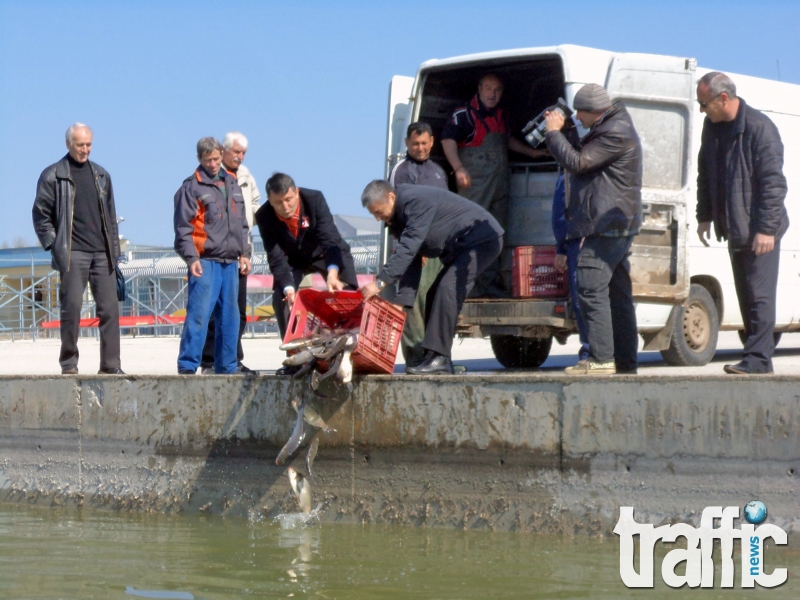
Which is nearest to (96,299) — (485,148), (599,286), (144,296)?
(485,148)

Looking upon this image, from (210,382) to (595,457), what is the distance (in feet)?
8.34

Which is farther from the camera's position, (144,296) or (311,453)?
(144,296)

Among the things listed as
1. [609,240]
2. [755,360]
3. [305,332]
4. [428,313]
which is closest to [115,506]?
[305,332]

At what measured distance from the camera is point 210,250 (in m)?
7.82

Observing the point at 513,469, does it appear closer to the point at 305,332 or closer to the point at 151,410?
the point at 305,332

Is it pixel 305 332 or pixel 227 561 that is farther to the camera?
pixel 305 332

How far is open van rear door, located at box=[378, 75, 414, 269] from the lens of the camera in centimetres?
946

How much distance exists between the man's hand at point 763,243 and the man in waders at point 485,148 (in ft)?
11.2

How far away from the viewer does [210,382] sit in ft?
22.5

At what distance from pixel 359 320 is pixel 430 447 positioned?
43.1 inches

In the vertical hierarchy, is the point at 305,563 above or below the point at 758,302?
below

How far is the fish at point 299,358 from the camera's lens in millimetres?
6262

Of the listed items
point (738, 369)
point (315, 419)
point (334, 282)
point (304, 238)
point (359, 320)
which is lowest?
point (315, 419)

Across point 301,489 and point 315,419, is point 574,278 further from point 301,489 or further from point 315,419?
point 301,489
